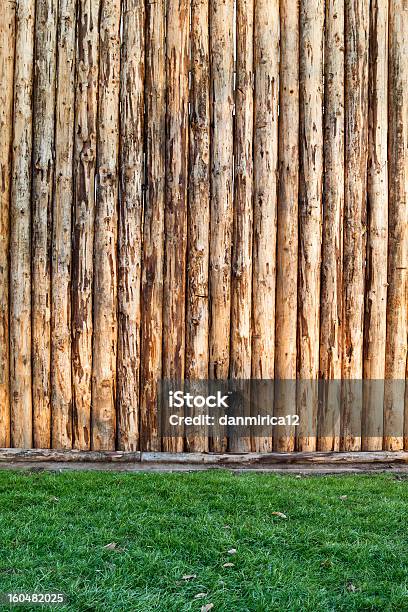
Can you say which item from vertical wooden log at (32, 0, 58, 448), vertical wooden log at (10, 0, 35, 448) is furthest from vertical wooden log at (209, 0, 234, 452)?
vertical wooden log at (10, 0, 35, 448)

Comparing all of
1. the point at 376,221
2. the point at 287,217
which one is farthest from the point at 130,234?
the point at 376,221

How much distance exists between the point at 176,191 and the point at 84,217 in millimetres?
947

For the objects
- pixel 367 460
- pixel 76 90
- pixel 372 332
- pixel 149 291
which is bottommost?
pixel 367 460

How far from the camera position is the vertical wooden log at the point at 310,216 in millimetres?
5391

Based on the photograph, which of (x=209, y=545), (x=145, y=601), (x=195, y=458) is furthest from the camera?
(x=195, y=458)

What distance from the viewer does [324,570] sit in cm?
306

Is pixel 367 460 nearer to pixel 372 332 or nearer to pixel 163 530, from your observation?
pixel 372 332

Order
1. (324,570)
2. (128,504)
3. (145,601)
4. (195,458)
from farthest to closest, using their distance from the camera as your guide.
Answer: (195,458) → (128,504) → (324,570) → (145,601)

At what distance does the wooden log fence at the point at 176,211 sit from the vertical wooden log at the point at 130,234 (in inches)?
0.6

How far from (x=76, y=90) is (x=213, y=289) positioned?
94.5 inches

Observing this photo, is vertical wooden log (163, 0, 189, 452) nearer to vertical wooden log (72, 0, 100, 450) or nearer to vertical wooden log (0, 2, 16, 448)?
vertical wooden log (72, 0, 100, 450)

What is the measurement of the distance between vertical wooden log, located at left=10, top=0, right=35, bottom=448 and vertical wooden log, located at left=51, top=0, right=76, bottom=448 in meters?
0.26

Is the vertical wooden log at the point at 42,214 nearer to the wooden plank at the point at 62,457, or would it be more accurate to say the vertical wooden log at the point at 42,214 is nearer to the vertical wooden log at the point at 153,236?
the wooden plank at the point at 62,457

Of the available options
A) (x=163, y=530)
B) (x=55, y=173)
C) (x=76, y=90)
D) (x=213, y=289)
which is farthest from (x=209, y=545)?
(x=76, y=90)
